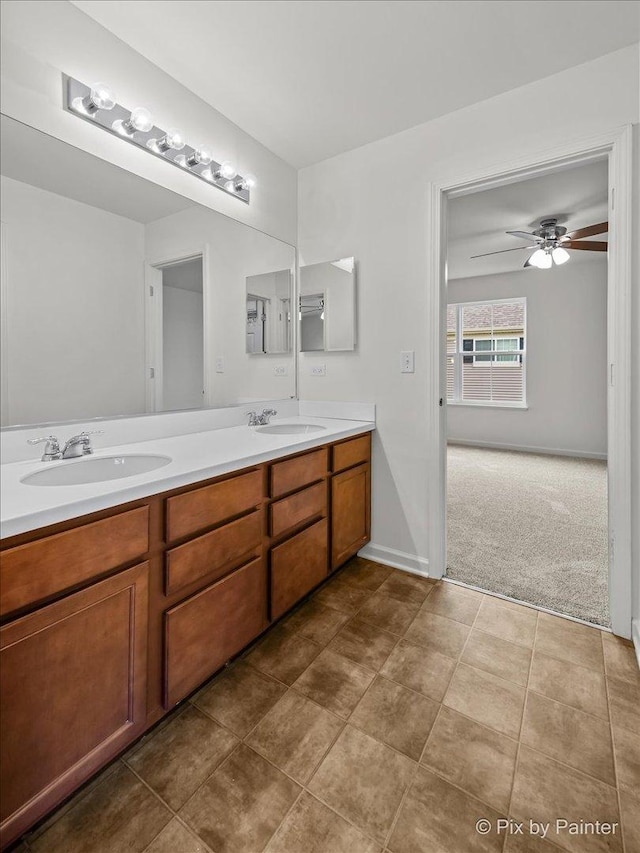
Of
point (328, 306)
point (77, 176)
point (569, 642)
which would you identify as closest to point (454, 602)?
point (569, 642)

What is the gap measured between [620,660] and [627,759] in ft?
1.67

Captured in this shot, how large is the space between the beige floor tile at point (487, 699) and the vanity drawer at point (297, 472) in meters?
0.95

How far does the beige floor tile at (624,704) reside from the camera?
1.31 metres

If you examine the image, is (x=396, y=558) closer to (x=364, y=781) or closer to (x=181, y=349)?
(x=364, y=781)

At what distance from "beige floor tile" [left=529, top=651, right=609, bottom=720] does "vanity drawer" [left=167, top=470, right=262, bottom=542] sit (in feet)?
4.09

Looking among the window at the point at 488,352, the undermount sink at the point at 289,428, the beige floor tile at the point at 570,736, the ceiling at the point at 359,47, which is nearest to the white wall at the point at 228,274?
the undermount sink at the point at 289,428

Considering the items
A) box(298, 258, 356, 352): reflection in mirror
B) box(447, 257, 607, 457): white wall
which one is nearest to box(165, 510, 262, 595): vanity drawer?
box(298, 258, 356, 352): reflection in mirror

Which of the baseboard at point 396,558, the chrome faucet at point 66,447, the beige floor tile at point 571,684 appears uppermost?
the chrome faucet at point 66,447

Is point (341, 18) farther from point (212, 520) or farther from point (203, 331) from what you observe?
point (212, 520)

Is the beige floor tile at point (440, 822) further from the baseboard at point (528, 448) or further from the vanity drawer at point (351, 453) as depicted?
the baseboard at point (528, 448)

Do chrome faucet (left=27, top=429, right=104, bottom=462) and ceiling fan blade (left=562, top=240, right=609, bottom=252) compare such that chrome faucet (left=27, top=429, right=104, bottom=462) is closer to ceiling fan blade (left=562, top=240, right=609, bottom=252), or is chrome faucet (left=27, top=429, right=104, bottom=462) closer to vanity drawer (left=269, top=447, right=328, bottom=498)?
vanity drawer (left=269, top=447, right=328, bottom=498)

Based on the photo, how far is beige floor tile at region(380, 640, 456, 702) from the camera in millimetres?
1472

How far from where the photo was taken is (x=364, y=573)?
2.32m

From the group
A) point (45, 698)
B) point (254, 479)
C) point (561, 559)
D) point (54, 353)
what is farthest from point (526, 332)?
point (45, 698)
